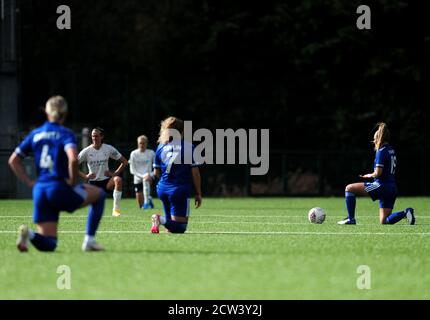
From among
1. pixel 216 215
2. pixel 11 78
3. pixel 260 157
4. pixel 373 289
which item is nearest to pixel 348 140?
pixel 260 157

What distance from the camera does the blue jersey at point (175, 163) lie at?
16.2 metres

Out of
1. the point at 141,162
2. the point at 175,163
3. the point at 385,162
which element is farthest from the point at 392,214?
the point at 141,162

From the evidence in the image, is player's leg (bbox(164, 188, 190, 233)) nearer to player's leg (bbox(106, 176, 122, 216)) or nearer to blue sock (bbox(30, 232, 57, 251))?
blue sock (bbox(30, 232, 57, 251))

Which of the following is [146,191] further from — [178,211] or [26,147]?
[26,147]

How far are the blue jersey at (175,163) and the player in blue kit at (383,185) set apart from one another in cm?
404

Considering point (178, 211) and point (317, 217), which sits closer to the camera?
point (178, 211)

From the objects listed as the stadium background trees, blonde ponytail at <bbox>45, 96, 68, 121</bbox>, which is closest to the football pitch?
blonde ponytail at <bbox>45, 96, 68, 121</bbox>

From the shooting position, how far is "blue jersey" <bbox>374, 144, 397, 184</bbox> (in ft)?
62.1

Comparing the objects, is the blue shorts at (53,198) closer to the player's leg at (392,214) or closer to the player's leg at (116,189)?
the player's leg at (392,214)

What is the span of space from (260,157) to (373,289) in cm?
3285

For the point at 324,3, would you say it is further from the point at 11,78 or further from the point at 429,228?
the point at 429,228

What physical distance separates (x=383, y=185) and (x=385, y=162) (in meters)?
0.48

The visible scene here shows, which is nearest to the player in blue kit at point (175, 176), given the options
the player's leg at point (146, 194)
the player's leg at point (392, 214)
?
the player's leg at point (392, 214)

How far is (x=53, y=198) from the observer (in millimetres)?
12164
